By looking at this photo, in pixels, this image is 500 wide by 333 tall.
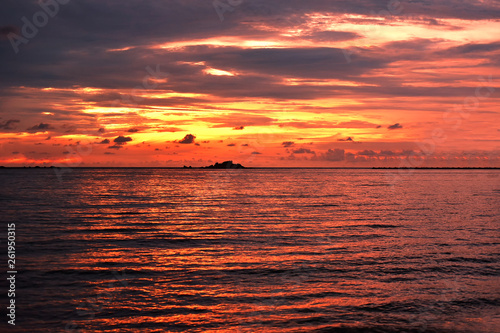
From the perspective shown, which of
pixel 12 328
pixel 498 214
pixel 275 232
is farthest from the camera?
pixel 498 214

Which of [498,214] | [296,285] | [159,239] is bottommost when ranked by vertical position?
[498,214]

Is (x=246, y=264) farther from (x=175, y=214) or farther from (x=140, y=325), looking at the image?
(x=175, y=214)

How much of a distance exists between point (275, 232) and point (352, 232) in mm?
6910

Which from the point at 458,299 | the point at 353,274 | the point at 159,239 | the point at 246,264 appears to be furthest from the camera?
the point at 159,239

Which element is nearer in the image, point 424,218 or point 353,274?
point 353,274

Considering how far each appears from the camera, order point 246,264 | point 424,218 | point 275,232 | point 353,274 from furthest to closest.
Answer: point 424,218 → point 275,232 → point 246,264 → point 353,274

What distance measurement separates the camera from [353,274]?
75.9 feet

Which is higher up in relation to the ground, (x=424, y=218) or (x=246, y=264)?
(x=246, y=264)

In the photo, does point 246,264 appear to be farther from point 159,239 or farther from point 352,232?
point 352,232

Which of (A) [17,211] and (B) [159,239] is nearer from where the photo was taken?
(B) [159,239]

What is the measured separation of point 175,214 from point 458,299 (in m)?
38.7

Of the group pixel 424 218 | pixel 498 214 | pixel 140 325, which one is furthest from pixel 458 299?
pixel 498 214

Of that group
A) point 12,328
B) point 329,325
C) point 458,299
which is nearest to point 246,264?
point 329,325

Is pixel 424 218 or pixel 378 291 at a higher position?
pixel 378 291
